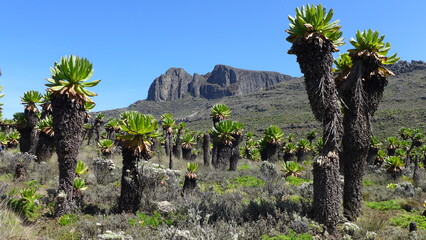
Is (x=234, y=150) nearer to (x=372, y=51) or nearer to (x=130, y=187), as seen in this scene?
(x=130, y=187)

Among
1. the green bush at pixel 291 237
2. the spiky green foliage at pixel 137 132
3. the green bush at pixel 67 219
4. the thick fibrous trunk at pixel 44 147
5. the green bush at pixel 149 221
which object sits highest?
the spiky green foliage at pixel 137 132

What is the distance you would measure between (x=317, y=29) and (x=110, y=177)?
40.0 feet

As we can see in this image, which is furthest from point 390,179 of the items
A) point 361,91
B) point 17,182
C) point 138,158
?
point 17,182

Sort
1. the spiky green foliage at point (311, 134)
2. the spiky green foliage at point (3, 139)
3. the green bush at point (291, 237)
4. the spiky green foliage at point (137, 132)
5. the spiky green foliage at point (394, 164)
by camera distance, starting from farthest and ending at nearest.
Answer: the spiky green foliage at point (311, 134) → the spiky green foliage at point (3, 139) → the spiky green foliage at point (394, 164) → the spiky green foliage at point (137, 132) → the green bush at point (291, 237)

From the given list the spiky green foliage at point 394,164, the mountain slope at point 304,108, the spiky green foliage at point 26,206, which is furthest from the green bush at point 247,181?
the mountain slope at point 304,108

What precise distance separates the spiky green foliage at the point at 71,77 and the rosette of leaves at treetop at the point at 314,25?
644cm

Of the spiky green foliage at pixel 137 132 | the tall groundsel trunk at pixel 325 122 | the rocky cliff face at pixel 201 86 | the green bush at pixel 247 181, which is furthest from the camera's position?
the rocky cliff face at pixel 201 86

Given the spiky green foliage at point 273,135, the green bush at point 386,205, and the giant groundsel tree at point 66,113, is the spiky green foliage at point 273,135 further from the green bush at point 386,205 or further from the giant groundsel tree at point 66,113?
the giant groundsel tree at point 66,113

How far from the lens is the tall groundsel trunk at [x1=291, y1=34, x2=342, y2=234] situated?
6785mm

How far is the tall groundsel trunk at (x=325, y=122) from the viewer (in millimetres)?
6785

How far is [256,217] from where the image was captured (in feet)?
25.4

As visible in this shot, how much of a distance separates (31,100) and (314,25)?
52.0ft

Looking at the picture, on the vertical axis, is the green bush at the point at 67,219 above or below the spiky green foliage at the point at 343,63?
below

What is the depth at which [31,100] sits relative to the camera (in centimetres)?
1595
